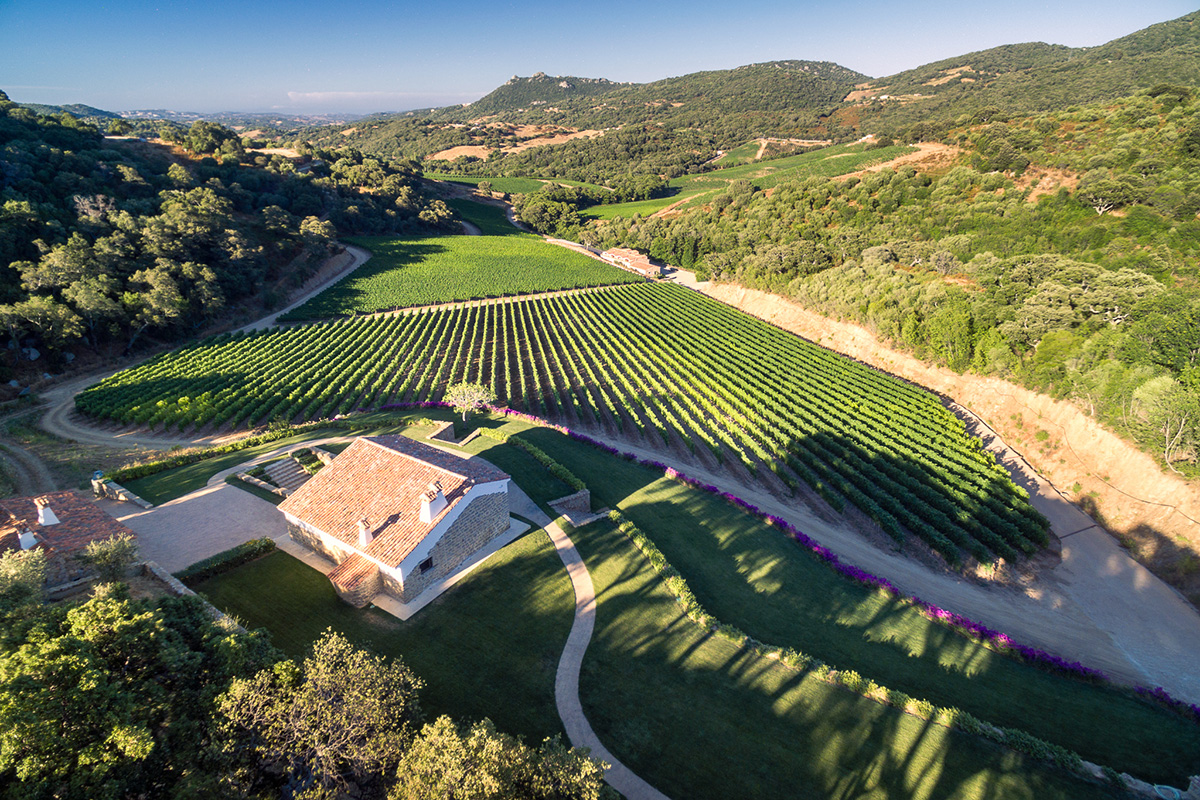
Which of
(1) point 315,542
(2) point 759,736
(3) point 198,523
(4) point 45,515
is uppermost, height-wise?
(4) point 45,515

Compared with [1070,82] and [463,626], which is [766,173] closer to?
[1070,82]

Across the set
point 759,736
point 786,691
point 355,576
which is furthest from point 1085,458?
point 355,576

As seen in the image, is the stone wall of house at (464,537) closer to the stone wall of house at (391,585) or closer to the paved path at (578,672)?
the stone wall of house at (391,585)

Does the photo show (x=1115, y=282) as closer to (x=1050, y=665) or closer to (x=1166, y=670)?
(x=1166, y=670)

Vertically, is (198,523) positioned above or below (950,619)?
above

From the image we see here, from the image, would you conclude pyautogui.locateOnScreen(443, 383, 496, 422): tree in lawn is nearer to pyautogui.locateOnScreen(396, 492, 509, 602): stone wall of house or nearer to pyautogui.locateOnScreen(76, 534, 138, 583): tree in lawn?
pyautogui.locateOnScreen(396, 492, 509, 602): stone wall of house

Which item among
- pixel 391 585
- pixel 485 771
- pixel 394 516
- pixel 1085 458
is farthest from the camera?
pixel 1085 458

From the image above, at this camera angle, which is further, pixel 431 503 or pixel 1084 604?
pixel 1084 604

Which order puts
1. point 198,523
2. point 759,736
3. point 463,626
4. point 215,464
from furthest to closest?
point 215,464, point 198,523, point 463,626, point 759,736
